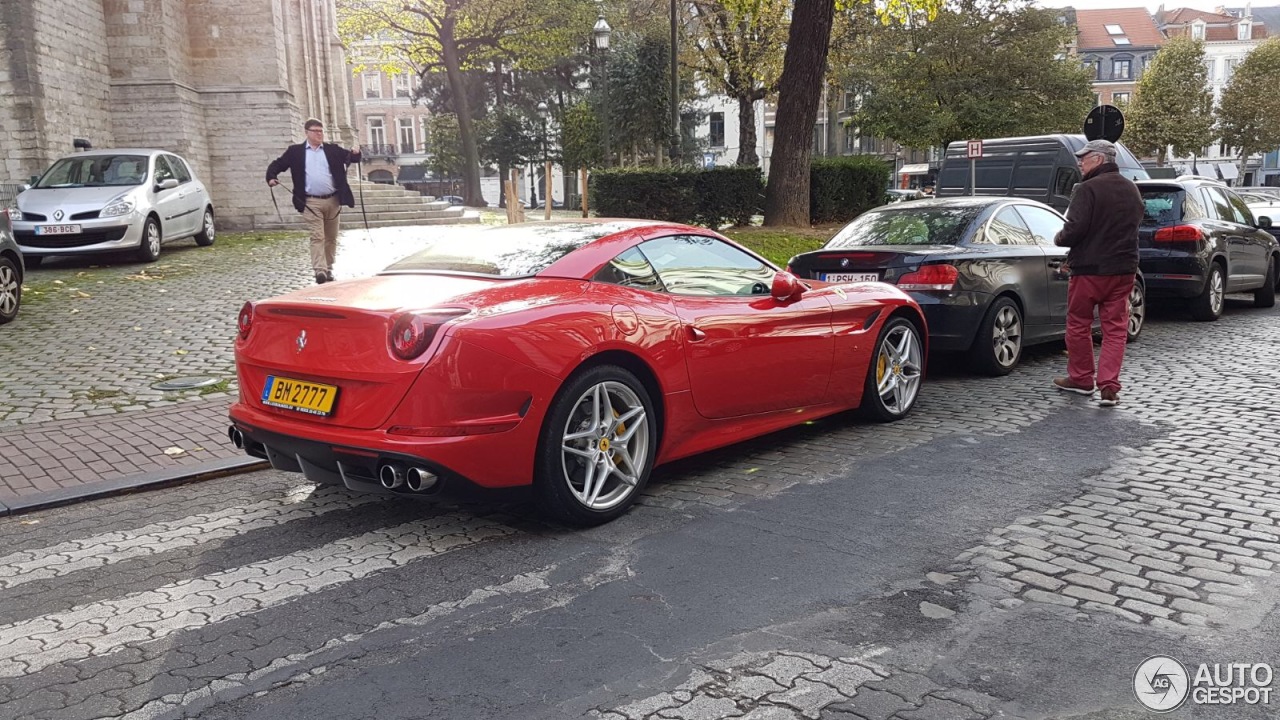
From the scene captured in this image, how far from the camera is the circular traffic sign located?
20.7 metres

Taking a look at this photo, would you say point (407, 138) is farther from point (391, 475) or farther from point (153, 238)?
point (391, 475)

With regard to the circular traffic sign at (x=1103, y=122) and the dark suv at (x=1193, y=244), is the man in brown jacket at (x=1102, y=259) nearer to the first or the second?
the dark suv at (x=1193, y=244)

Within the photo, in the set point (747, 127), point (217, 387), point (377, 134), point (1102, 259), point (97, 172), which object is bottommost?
point (217, 387)

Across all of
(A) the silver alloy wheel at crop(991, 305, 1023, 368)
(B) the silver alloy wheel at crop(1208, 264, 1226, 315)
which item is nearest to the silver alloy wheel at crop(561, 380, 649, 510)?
(A) the silver alloy wheel at crop(991, 305, 1023, 368)

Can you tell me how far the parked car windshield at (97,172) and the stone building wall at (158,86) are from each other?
3999 mm

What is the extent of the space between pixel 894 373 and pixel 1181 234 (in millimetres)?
6839

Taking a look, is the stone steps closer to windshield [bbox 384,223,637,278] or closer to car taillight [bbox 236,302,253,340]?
windshield [bbox 384,223,637,278]

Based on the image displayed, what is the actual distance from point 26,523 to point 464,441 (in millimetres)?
2515

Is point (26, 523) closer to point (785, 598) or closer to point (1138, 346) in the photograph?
point (785, 598)

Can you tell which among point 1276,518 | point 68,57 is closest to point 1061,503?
point 1276,518

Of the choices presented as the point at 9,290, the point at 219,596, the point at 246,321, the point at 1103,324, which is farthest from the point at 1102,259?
the point at 9,290

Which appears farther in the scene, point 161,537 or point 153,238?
point 153,238

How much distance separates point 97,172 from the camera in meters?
16.4

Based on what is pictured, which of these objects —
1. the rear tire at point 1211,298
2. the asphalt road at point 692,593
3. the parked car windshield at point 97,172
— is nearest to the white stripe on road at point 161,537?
the asphalt road at point 692,593
